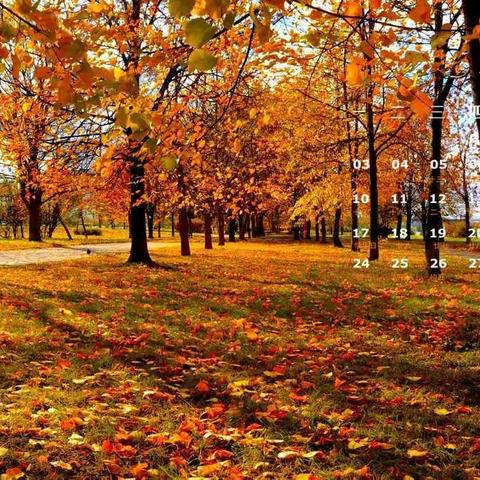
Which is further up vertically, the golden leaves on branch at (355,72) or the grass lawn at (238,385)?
the golden leaves on branch at (355,72)

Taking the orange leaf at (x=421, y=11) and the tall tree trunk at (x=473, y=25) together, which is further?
the tall tree trunk at (x=473, y=25)

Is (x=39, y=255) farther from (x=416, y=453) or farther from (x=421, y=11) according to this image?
(x=421, y=11)

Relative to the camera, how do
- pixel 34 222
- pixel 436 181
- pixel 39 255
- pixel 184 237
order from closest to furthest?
1. pixel 436 181
2. pixel 184 237
3. pixel 39 255
4. pixel 34 222

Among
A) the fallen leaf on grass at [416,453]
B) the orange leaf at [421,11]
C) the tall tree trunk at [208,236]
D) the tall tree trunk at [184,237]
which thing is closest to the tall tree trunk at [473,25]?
the orange leaf at [421,11]

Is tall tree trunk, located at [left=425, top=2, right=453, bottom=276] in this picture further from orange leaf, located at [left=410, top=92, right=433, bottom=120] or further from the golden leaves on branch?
the golden leaves on branch

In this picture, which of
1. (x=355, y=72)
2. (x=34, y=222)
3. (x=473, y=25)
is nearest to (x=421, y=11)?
(x=355, y=72)

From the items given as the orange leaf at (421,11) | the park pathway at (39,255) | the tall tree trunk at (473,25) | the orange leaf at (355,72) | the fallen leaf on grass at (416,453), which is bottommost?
the fallen leaf on grass at (416,453)

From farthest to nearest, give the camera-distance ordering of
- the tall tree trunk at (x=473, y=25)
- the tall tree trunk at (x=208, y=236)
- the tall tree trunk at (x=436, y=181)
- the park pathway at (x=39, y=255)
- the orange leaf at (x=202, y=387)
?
the tall tree trunk at (x=208, y=236), the park pathway at (x=39, y=255), the tall tree trunk at (x=436, y=181), the orange leaf at (x=202, y=387), the tall tree trunk at (x=473, y=25)

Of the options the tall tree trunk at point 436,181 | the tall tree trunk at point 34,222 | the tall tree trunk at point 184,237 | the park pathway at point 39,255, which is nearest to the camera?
the tall tree trunk at point 436,181

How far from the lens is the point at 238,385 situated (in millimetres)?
5430

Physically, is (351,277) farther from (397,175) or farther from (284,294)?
(397,175)

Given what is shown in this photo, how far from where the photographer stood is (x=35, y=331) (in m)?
7.57

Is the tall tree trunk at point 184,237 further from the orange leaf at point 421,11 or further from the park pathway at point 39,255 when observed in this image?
the orange leaf at point 421,11

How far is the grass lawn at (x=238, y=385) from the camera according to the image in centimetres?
389
